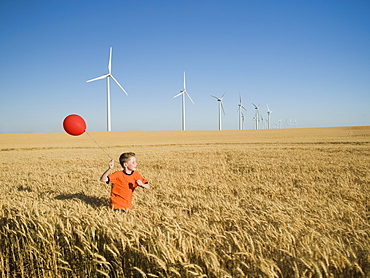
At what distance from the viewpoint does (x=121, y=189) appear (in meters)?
5.61

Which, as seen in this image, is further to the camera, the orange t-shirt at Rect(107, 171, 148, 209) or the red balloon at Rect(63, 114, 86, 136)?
the red balloon at Rect(63, 114, 86, 136)

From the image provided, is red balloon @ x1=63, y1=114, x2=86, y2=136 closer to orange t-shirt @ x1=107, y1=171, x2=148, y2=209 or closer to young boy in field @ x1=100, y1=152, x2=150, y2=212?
young boy in field @ x1=100, y1=152, x2=150, y2=212

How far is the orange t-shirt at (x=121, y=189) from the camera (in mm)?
5527

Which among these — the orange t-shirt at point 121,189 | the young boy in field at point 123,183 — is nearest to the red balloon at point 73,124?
the young boy in field at point 123,183

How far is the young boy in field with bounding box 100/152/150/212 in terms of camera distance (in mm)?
5512

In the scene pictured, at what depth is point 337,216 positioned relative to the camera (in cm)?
471

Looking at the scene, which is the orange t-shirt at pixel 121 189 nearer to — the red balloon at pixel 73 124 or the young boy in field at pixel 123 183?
the young boy in field at pixel 123 183

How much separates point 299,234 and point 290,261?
1105mm

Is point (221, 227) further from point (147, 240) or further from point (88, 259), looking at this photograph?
point (88, 259)

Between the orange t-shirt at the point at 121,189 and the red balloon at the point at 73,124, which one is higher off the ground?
the red balloon at the point at 73,124

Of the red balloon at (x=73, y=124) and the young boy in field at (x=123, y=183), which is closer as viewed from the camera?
the young boy in field at (x=123, y=183)

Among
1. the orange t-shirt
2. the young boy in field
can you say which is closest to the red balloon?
the young boy in field

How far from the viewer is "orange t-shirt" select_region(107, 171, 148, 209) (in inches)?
218

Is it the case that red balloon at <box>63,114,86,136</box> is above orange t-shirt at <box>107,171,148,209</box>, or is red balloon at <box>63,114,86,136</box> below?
above
